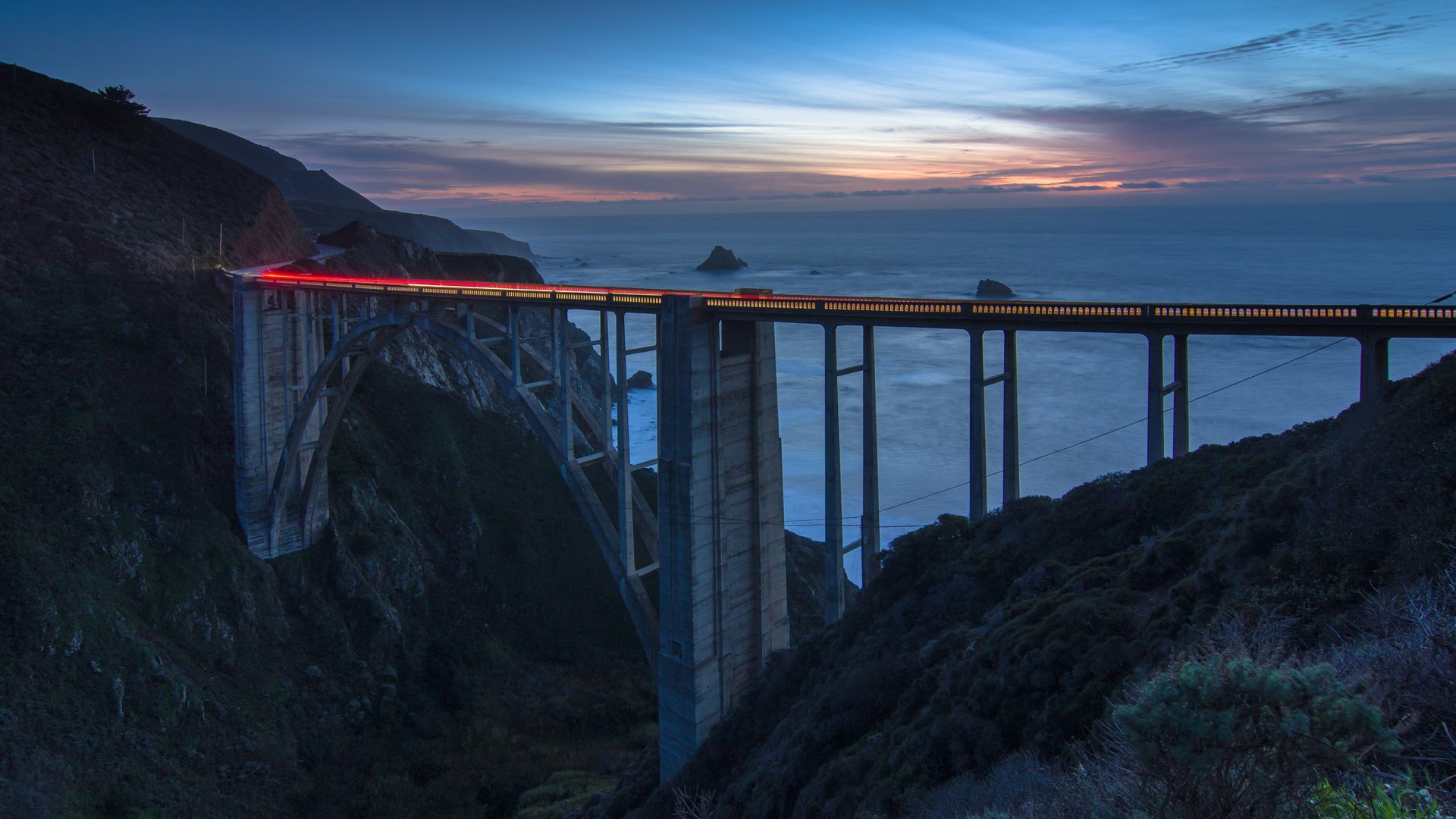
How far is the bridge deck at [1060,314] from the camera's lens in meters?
14.8

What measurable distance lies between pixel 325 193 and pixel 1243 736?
583 feet

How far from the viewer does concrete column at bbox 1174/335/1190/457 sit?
16.0m

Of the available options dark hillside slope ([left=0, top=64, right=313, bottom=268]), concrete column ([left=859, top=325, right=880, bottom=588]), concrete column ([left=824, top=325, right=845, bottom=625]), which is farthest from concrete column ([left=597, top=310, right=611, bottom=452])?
dark hillside slope ([left=0, top=64, right=313, bottom=268])

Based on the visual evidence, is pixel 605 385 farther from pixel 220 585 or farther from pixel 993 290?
pixel 993 290

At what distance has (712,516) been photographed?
2225cm

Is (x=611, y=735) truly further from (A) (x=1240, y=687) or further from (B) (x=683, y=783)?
(A) (x=1240, y=687)

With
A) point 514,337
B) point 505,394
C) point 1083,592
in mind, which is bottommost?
point 1083,592

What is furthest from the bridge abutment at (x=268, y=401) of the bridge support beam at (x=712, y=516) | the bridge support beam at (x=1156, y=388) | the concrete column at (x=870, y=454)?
the bridge support beam at (x=1156, y=388)

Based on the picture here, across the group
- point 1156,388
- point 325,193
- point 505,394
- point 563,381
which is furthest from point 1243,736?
point 325,193

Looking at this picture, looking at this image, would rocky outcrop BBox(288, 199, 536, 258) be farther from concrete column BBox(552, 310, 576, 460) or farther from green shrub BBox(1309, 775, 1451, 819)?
green shrub BBox(1309, 775, 1451, 819)

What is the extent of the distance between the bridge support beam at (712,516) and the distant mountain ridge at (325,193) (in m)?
A: 118

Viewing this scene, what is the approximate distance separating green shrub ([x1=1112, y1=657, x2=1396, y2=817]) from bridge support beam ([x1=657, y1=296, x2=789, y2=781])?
15405 millimetres

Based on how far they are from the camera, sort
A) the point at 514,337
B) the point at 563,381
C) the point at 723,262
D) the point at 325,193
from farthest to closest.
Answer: the point at 325,193 < the point at 723,262 < the point at 514,337 < the point at 563,381

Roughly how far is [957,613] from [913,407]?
50.5m
